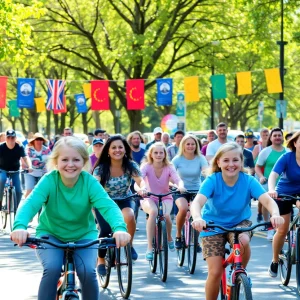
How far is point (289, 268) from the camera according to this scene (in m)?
10.2

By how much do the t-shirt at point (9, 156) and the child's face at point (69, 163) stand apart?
425 inches

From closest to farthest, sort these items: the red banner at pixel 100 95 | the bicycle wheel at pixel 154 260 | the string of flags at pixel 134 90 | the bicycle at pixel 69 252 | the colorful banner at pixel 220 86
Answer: the bicycle at pixel 69 252 → the bicycle wheel at pixel 154 260 → the string of flags at pixel 134 90 → the colorful banner at pixel 220 86 → the red banner at pixel 100 95

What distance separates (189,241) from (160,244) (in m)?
0.87

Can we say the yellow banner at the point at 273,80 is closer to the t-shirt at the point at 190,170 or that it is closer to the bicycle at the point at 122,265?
the t-shirt at the point at 190,170

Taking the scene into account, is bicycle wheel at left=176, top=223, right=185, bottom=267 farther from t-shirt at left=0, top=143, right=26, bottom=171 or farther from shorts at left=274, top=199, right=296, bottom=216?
t-shirt at left=0, top=143, right=26, bottom=171

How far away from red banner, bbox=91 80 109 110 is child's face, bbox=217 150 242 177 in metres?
30.6

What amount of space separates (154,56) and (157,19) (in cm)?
152

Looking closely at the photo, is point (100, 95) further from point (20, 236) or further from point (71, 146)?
point (20, 236)

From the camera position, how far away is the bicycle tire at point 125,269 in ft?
31.3

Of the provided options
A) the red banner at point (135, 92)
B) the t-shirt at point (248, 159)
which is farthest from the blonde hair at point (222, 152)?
the red banner at point (135, 92)

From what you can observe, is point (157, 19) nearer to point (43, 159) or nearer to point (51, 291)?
point (43, 159)

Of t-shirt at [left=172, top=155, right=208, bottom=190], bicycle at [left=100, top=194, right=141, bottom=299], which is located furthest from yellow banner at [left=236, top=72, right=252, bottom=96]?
bicycle at [left=100, top=194, right=141, bottom=299]

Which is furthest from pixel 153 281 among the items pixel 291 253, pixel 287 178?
pixel 287 178

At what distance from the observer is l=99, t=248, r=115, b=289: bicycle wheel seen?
1003 centimetres
